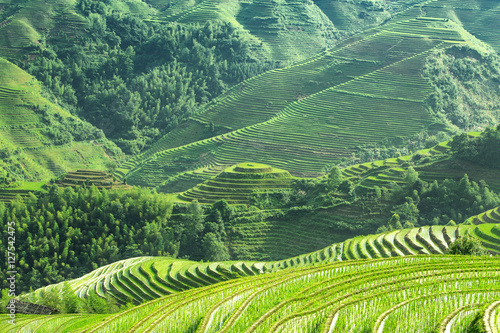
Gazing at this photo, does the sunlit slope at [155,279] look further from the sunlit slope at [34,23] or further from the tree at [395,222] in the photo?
the sunlit slope at [34,23]

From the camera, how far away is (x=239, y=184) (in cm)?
4488

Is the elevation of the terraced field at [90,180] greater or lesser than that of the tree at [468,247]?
lesser

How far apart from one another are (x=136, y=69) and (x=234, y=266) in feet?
213

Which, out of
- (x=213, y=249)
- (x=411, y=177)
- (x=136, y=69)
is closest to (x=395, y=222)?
(x=411, y=177)

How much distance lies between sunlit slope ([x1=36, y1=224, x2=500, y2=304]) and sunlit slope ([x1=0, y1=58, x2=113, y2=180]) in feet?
99.2

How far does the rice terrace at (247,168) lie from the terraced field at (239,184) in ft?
0.64

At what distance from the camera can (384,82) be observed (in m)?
65.4

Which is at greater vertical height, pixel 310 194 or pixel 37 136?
pixel 37 136

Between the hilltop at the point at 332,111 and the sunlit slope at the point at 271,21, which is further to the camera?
the sunlit slope at the point at 271,21

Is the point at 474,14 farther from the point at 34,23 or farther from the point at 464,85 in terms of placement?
the point at 34,23

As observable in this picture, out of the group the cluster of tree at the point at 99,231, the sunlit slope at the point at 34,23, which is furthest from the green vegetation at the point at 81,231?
the sunlit slope at the point at 34,23

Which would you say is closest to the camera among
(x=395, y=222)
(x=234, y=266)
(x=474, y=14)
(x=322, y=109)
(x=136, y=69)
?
(x=234, y=266)

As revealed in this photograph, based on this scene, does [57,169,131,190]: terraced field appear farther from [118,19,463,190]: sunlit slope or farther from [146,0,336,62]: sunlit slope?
[146,0,336,62]: sunlit slope

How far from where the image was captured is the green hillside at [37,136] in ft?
192
